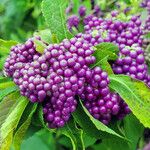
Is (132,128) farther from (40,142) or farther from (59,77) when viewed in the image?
(40,142)

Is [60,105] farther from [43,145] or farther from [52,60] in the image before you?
[43,145]

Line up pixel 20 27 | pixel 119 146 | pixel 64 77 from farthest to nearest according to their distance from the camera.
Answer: pixel 20 27 < pixel 119 146 < pixel 64 77

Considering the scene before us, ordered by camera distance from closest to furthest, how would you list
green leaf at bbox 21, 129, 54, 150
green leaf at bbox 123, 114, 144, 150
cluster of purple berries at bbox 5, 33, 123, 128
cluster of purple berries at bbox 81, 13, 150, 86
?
cluster of purple berries at bbox 5, 33, 123, 128, cluster of purple berries at bbox 81, 13, 150, 86, green leaf at bbox 123, 114, 144, 150, green leaf at bbox 21, 129, 54, 150

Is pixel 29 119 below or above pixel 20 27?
above

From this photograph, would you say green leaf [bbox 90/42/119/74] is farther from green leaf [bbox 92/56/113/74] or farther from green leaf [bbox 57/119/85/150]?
green leaf [bbox 57/119/85/150]

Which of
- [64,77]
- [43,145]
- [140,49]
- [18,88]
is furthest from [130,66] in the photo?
[43,145]

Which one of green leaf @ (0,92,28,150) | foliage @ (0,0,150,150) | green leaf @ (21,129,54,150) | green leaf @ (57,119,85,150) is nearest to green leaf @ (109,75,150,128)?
foliage @ (0,0,150,150)
